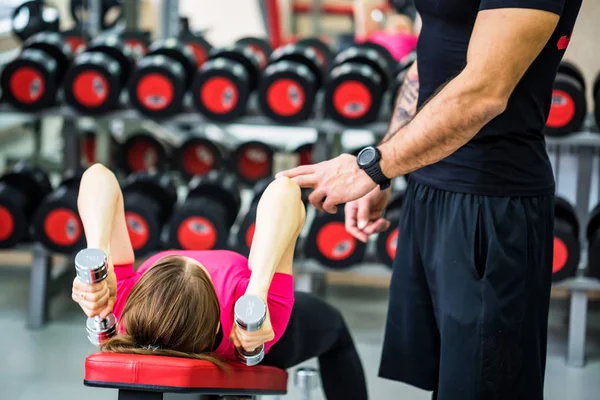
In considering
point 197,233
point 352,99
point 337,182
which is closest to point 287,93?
point 352,99

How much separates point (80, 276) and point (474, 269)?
0.71 m

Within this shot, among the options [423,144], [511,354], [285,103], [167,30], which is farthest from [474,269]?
[167,30]

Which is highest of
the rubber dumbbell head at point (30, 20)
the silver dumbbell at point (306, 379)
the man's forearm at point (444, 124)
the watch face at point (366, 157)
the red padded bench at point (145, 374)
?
the rubber dumbbell head at point (30, 20)

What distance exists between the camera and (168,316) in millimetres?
1498

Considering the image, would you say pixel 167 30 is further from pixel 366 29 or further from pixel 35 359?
pixel 35 359

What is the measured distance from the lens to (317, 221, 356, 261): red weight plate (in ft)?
10.4

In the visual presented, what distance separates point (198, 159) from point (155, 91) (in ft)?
2.28

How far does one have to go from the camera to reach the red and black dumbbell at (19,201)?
3279 mm

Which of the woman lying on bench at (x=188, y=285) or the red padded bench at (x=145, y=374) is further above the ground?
the woman lying on bench at (x=188, y=285)

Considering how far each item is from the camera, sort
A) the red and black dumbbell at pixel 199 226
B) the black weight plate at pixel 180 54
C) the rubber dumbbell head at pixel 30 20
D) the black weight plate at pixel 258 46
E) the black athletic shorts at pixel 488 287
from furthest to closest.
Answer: the rubber dumbbell head at pixel 30 20 → the black weight plate at pixel 258 46 → the black weight plate at pixel 180 54 → the red and black dumbbell at pixel 199 226 → the black athletic shorts at pixel 488 287

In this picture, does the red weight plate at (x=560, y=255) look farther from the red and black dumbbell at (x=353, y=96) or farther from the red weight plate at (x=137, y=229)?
the red weight plate at (x=137, y=229)

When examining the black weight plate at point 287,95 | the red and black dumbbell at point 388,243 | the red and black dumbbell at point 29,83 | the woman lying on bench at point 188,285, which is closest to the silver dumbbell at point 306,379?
the woman lying on bench at point 188,285

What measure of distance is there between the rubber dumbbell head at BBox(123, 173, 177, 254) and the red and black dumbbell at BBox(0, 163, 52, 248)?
0.36 meters

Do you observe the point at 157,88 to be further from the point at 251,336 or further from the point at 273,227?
the point at 251,336
